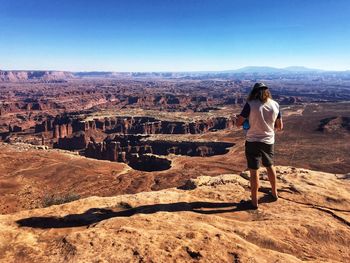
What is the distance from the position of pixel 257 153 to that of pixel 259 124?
1.93 ft

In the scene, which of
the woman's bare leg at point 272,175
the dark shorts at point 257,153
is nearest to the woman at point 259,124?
the dark shorts at point 257,153

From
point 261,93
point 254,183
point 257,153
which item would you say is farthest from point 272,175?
point 261,93

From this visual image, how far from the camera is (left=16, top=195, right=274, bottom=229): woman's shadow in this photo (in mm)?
6609

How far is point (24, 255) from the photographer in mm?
5102

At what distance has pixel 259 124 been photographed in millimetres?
6664

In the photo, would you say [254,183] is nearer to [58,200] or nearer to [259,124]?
[259,124]

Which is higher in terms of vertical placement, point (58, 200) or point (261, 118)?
point (261, 118)

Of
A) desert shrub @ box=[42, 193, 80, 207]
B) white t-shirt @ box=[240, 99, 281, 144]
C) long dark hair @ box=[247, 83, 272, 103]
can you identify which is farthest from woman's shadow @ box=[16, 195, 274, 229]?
desert shrub @ box=[42, 193, 80, 207]

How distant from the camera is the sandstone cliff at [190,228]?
4949mm

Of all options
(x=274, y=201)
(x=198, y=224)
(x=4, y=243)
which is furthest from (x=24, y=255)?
(x=274, y=201)

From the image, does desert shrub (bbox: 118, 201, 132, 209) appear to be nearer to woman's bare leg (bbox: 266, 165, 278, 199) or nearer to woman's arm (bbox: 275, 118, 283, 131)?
woman's bare leg (bbox: 266, 165, 278, 199)

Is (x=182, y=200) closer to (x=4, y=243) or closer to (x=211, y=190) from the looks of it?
(x=211, y=190)

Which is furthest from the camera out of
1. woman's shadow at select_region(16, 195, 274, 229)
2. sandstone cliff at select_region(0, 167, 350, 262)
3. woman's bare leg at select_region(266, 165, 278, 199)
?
woman's bare leg at select_region(266, 165, 278, 199)

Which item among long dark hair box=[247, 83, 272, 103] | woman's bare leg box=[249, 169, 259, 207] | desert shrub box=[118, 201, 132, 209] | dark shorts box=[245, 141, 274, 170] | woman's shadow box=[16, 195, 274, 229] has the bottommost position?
desert shrub box=[118, 201, 132, 209]
